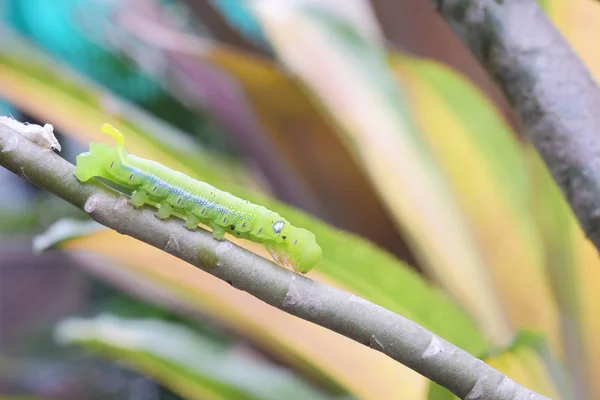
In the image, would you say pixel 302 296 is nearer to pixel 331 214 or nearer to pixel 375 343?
pixel 375 343

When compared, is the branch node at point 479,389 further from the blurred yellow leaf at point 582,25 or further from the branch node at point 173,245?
the blurred yellow leaf at point 582,25

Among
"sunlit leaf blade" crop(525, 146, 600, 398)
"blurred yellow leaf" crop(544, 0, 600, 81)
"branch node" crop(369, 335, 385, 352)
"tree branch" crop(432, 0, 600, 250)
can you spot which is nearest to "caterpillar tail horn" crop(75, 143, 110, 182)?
"branch node" crop(369, 335, 385, 352)

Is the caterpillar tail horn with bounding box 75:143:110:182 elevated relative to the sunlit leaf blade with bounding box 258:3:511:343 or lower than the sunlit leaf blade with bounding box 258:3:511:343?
elevated

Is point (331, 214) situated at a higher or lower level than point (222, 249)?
lower

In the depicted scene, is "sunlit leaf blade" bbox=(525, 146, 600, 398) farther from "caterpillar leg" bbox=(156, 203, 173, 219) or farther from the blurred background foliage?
"caterpillar leg" bbox=(156, 203, 173, 219)

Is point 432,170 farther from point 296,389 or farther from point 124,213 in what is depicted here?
point 124,213

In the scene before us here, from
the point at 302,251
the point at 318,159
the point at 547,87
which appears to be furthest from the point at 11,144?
the point at 318,159

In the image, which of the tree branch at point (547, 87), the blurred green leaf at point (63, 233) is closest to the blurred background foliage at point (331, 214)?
the blurred green leaf at point (63, 233)
